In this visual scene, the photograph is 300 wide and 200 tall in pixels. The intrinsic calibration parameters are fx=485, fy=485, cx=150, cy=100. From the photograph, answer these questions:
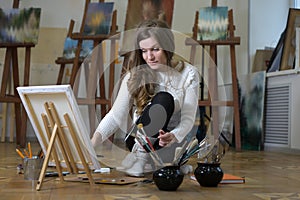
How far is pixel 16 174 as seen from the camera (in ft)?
6.90

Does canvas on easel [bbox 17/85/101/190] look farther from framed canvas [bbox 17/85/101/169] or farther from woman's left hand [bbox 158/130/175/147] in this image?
woman's left hand [bbox 158/130/175/147]

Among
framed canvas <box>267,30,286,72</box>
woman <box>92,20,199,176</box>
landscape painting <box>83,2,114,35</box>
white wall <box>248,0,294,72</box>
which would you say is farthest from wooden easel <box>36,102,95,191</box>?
white wall <box>248,0,294,72</box>

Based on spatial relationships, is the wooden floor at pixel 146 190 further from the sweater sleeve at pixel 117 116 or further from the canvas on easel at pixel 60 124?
the sweater sleeve at pixel 117 116

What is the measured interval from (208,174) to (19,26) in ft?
8.46

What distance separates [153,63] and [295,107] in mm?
2130

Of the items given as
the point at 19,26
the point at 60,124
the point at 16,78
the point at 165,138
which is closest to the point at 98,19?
the point at 19,26

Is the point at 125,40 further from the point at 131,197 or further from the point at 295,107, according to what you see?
the point at 131,197

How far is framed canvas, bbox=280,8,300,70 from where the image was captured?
4074mm

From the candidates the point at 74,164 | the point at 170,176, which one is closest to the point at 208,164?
the point at 170,176

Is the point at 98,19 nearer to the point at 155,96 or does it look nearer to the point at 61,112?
the point at 155,96

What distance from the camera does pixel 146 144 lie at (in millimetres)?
1806

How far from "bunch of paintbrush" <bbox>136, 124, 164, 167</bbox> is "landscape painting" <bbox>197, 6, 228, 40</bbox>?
7.19 ft

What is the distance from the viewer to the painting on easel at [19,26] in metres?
3.80

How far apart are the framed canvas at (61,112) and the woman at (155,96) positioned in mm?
179
